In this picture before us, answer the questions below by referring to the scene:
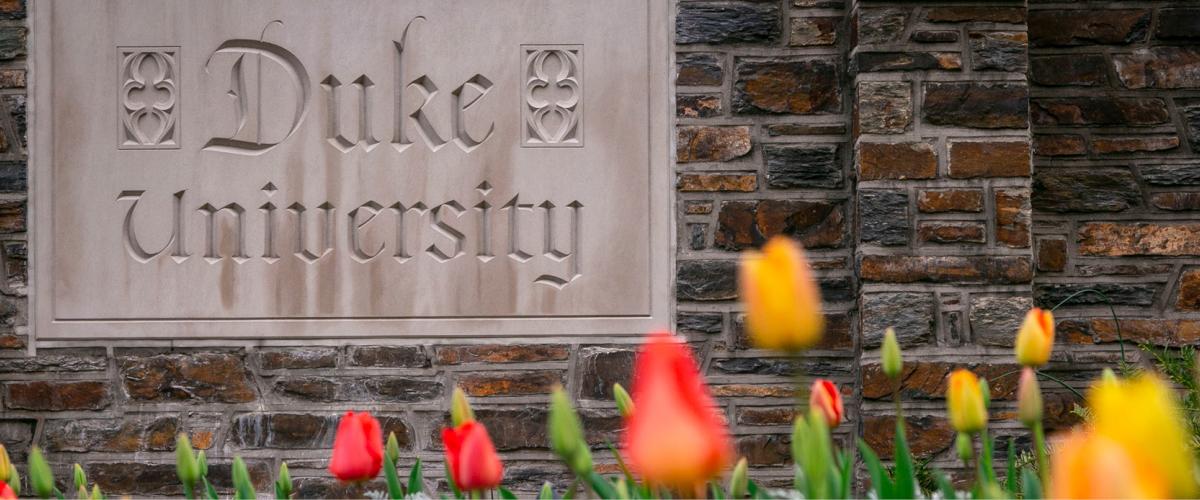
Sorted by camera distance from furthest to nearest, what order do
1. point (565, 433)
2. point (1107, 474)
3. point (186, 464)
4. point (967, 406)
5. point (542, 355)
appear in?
point (542, 355), point (186, 464), point (967, 406), point (565, 433), point (1107, 474)

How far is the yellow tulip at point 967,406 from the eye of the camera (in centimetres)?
77

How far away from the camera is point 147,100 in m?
3.25

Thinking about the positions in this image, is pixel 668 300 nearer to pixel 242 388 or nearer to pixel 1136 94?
pixel 242 388

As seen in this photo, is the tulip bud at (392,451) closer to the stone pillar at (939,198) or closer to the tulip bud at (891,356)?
the tulip bud at (891,356)

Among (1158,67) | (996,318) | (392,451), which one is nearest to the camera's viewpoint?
(392,451)

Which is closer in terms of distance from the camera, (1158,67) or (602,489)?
(602,489)

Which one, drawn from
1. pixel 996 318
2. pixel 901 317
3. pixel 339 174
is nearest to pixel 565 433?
pixel 901 317

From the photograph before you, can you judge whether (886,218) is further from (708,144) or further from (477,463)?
(477,463)

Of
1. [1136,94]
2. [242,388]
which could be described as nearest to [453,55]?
[242,388]

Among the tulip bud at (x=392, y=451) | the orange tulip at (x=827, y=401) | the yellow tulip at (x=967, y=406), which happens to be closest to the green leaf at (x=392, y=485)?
the tulip bud at (x=392, y=451)

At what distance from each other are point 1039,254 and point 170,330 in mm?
2966

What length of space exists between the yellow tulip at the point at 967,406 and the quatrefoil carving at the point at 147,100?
303 cm

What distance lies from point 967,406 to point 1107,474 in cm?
44

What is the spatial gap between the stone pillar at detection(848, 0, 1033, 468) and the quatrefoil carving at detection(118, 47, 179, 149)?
2.27 m
